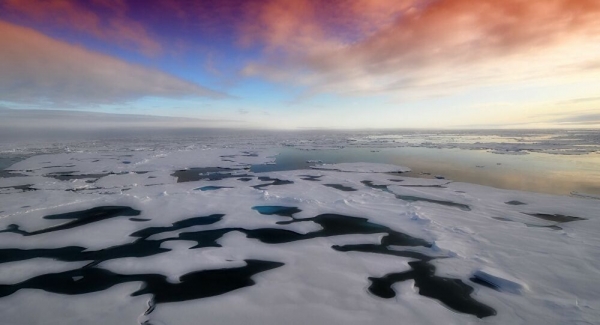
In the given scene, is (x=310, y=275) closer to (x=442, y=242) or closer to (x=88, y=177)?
(x=442, y=242)

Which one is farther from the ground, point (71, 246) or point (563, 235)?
point (563, 235)

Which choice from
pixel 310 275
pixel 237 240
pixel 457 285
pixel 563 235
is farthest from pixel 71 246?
pixel 563 235

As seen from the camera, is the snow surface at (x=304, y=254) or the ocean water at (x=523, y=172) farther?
the ocean water at (x=523, y=172)

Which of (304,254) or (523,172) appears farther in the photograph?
(523,172)

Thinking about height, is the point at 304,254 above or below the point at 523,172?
below

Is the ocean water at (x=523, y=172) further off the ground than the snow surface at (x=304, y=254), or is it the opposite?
the ocean water at (x=523, y=172)

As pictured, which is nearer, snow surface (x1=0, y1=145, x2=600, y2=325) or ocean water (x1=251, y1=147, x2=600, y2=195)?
snow surface (x1=0, y1=145, x2=600, y2=325)

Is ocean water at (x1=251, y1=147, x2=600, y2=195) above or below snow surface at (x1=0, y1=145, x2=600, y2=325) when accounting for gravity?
above

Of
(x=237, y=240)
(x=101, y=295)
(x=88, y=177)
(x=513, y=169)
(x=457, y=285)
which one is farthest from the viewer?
(x=513, y=169)
